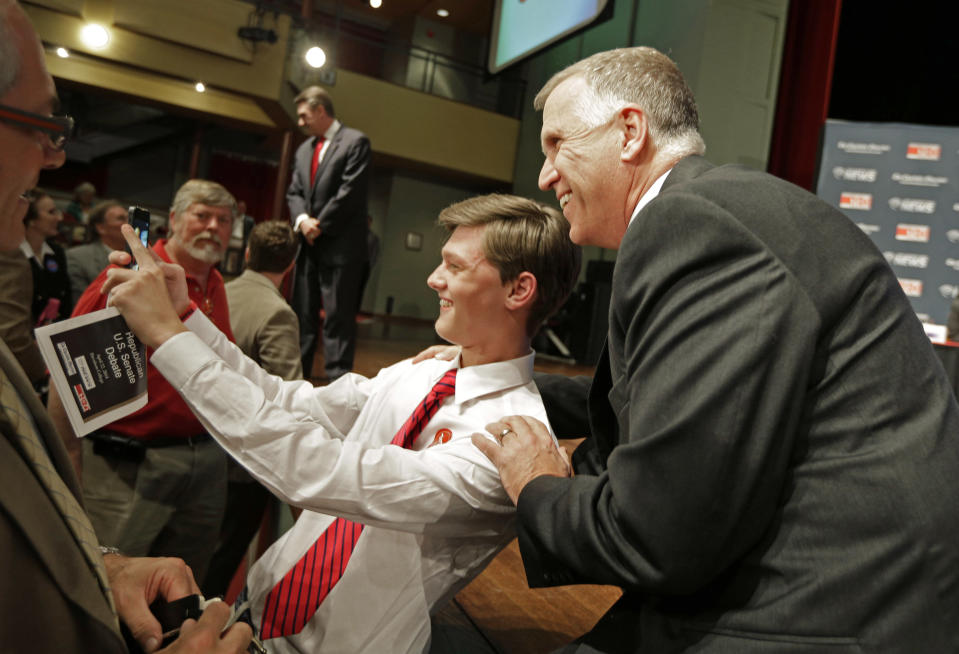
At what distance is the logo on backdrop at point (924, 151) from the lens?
4.42 m

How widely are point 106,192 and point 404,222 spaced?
6.01m

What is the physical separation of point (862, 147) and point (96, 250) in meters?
5.25

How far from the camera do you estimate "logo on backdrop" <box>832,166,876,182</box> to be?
4.60 meters

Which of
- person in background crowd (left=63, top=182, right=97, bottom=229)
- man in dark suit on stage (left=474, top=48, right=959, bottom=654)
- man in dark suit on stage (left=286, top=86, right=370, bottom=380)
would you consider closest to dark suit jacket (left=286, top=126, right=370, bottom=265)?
man in dark suit on stage (left=286, top=86, right=370, bottom=380)

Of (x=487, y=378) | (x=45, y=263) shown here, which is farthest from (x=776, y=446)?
(x=45, y=263)

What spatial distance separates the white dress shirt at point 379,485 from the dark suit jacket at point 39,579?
371 mm

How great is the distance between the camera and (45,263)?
13.1ft

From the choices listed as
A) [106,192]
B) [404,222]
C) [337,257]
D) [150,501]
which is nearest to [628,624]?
[150,501]

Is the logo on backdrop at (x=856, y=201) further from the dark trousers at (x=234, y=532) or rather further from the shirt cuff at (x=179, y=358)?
the shirt cuff at (x=179, y=358)

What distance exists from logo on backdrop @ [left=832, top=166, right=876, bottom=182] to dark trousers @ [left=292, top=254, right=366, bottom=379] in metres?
3.40

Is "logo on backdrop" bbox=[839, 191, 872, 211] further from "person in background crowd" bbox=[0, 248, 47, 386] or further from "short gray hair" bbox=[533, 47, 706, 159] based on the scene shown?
"person in background crowd" bbox=[0, 248, 47, 386]

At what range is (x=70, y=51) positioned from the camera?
747 cm

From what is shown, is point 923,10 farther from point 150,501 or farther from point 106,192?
point 106,192

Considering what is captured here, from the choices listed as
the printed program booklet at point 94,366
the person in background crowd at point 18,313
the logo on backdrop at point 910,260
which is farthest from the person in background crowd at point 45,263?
the logo on backdrop at point 910,260
